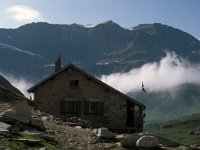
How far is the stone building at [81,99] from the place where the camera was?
48.8 meters

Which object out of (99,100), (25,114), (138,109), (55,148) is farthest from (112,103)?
(55,148)

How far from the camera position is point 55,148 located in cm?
2039

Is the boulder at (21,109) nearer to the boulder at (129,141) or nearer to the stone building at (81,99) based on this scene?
the boulder at (129,141)

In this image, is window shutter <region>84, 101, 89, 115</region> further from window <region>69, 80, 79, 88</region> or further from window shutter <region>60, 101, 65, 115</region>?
window shutter <region>60, 101, 65, 115</region>

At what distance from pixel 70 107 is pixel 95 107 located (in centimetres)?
287

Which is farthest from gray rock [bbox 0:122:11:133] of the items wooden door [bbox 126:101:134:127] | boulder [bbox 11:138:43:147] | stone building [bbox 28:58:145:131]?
wooden door [bbox 126:101:134:127]

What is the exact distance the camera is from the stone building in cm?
4878

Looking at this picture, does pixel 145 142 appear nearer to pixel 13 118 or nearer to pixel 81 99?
pixel 13 118

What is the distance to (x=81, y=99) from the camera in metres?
49.7

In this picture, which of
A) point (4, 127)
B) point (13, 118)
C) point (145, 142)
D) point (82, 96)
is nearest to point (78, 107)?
point (82, 96)

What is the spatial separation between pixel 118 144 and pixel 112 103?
24185 millimetres

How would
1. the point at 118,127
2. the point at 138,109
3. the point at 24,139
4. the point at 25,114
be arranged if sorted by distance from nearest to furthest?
the point at 24,139 → the point at 25,114 → the point at 118,127 → the point at 138,109

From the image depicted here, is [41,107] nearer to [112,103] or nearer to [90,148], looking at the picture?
[112,103]

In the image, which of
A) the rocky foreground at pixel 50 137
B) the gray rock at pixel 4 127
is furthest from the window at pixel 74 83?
the gray rock at pixel 4 127
